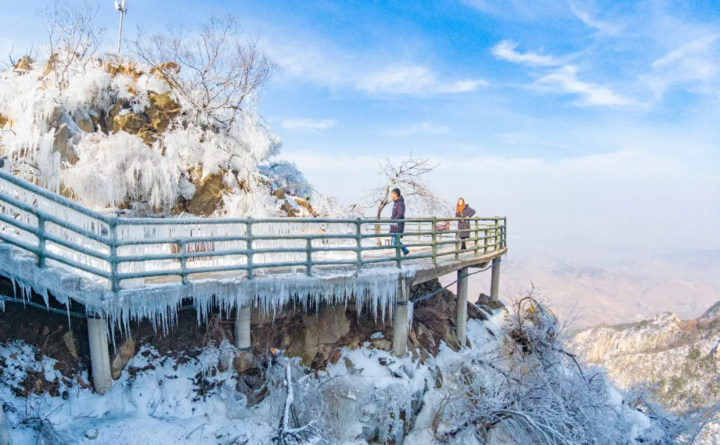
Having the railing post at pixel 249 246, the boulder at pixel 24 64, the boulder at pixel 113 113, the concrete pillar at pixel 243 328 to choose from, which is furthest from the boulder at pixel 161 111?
the concrete pillar at pixel 243 328

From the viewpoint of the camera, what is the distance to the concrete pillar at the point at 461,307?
37.0ft

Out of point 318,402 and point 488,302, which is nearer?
point 318,402

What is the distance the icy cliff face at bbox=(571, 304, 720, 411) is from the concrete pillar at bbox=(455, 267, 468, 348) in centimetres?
2957

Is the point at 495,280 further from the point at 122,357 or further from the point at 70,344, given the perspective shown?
the point at 70,344

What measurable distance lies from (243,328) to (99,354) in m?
2.20

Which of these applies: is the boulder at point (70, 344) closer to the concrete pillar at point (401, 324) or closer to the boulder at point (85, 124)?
the concrete pillar at point (401, 324)

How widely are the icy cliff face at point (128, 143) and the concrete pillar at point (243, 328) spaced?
503cm

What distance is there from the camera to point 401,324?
8.54 metres

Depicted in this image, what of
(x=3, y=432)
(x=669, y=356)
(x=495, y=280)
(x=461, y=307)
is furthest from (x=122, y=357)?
(x=669, y=356)

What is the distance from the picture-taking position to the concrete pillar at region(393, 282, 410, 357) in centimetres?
848

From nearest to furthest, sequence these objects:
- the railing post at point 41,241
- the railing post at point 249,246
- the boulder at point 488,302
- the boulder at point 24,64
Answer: the railing post at point 41,241 < the railing post at point 249,246 < the boulder at point 24,64 < the boulder at point 488,302

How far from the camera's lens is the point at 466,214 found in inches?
490

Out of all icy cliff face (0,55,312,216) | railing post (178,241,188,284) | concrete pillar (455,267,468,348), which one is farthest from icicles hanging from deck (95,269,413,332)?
icy cliff face (0,55,312,216)

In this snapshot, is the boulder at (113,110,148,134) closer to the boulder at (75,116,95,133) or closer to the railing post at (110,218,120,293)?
the boulder at (75,116,95,133)
